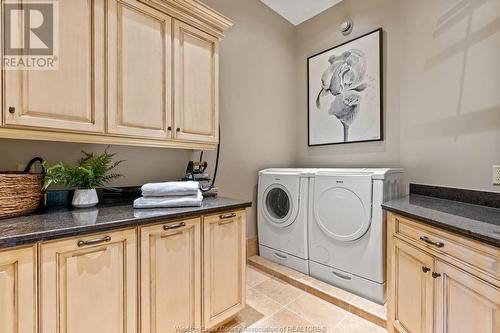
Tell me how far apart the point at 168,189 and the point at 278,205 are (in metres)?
1.46

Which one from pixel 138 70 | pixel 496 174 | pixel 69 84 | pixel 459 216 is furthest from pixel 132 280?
pixel 496 174

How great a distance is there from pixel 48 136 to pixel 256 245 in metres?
2.21

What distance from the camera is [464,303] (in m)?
1.11

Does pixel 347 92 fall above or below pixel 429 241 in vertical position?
above

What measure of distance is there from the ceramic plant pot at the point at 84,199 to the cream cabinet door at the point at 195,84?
0.65 meters

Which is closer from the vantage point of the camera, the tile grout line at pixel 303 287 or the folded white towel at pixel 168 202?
the folded white towel at pixel 168 202

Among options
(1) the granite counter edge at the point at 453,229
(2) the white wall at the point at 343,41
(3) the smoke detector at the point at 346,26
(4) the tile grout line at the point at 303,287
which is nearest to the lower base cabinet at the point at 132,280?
(4) the tile grout line at the point at 303,287

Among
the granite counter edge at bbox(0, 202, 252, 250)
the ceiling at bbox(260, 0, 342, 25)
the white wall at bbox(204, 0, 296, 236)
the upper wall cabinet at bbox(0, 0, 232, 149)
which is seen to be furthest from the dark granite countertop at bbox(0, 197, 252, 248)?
the ceiling at bbox(260, 0, 342, 25)

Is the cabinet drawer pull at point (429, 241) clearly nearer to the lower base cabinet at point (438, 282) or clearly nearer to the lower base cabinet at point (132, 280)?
the lower base cabinet at point (438, 282)

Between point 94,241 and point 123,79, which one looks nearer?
point 94,241

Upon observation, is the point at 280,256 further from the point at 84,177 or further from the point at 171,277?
the point at 84,177

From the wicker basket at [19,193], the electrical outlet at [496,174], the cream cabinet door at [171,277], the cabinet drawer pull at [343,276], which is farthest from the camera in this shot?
the cabinet drawer pull at [343,276]

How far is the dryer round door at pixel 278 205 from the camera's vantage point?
99.4 inches

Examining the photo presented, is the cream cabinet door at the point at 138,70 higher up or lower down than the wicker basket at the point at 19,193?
higher up
